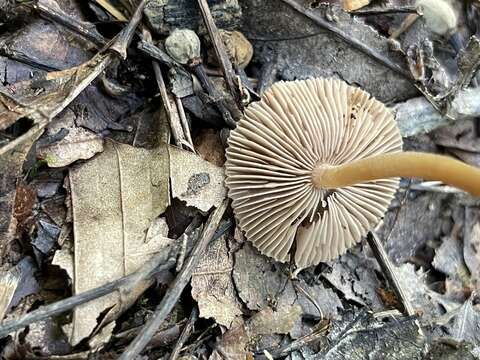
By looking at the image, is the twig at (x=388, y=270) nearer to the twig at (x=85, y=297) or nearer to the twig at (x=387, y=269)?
the twig at (x=387, y=269)

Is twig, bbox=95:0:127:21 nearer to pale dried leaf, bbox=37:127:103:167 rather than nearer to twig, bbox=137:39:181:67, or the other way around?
twig, bbox=137:39:181:67

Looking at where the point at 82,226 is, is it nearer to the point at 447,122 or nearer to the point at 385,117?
the point at 385,117

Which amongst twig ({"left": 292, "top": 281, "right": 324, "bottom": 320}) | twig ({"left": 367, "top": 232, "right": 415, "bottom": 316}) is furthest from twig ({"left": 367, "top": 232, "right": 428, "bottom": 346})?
twig ({"left": 292, "top": 281, "right": 324, "bottom": 320})

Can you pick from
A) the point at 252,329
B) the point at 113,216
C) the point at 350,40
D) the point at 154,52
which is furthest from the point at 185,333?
the point at 350,40

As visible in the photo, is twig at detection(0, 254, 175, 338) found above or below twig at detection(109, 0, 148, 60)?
below

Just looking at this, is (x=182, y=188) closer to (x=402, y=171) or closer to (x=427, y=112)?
(x=402, y=171)
